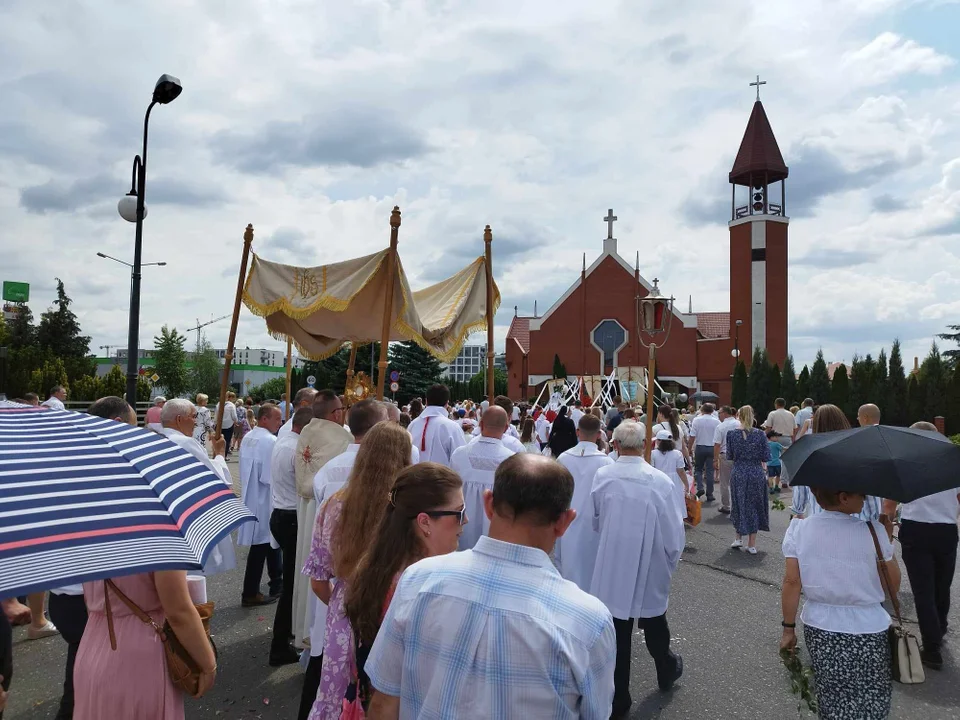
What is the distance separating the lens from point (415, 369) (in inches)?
2100

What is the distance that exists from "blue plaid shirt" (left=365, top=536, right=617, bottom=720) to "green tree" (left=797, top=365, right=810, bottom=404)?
125ft

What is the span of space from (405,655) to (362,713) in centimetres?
85

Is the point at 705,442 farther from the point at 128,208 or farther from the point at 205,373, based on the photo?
the point at 205,373

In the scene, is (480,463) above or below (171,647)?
above

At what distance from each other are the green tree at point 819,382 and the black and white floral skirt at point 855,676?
115ft

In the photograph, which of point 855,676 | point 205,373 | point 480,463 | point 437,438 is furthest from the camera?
point 205,373

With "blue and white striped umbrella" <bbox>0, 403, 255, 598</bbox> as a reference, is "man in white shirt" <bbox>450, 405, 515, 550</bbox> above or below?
below

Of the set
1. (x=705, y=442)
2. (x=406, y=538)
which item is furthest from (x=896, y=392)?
(x=406, y=538)

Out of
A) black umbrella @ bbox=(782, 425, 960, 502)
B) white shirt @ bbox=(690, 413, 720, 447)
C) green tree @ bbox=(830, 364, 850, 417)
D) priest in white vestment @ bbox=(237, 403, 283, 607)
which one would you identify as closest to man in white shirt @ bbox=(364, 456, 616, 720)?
black umbrella @ bbox=(782, 425, 960, 502)

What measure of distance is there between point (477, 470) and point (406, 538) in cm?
386

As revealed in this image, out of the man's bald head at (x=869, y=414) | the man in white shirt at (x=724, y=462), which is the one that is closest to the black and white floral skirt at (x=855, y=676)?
the man's bald head at (x=869, y=414)

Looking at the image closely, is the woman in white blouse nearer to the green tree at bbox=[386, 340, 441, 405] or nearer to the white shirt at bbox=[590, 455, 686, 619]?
the white shirt at bbox=[590, 455, 686, 619]

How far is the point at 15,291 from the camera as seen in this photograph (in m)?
38.8

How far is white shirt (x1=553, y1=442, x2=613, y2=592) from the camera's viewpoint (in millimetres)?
5785
